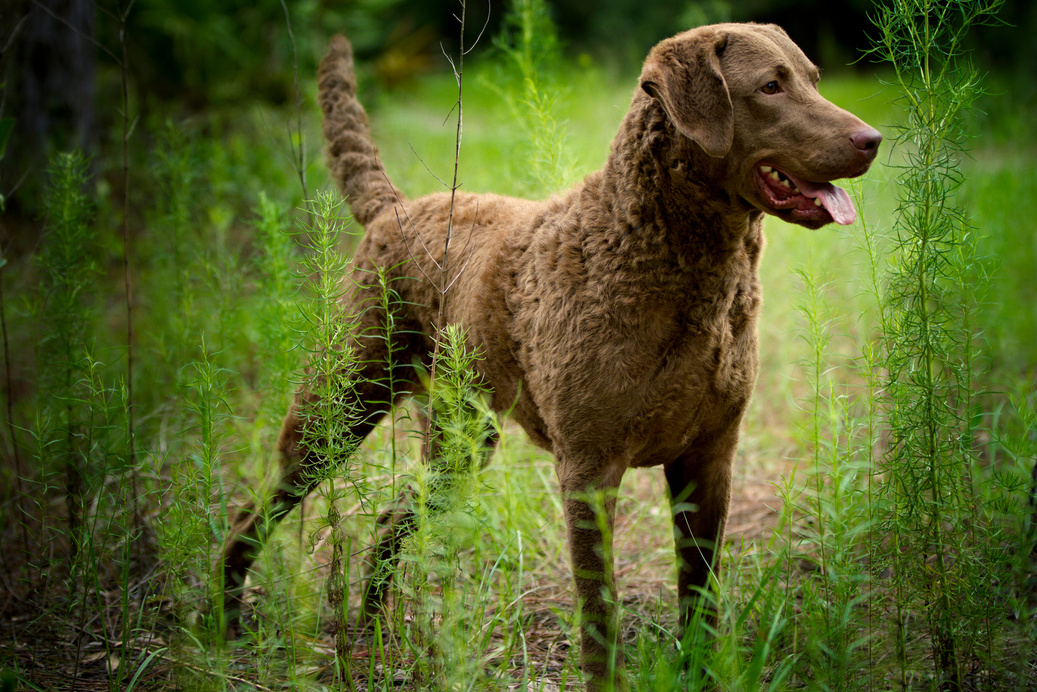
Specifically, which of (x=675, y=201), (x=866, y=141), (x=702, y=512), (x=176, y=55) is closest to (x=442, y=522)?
(x=702, y=512)

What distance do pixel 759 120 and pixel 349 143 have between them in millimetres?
1756

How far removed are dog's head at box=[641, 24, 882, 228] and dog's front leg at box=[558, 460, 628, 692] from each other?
3.01 feet

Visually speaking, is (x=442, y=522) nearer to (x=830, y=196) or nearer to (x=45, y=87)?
(x=830, y=196)

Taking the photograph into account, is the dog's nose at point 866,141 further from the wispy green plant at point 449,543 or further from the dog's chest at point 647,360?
the wispy green plant at point 449,543

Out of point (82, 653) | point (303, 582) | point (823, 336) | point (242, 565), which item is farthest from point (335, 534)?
point (823, 336)

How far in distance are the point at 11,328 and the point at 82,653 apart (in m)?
3.17

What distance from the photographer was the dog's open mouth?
6.69ft

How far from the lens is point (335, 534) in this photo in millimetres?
2201

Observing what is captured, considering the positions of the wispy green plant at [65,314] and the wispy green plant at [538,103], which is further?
the wispy green plant at [538,103]

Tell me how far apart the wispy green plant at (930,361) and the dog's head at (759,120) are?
19 cm

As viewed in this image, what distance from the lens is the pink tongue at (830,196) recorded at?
6.63 ft

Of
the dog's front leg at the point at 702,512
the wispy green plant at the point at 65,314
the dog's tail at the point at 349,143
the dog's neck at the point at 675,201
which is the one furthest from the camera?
the dog's tail at the point at 349,143

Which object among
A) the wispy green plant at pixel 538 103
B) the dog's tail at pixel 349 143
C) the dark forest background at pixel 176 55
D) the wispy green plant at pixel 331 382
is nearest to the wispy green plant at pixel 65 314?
the dark forest background at pixel 176 55

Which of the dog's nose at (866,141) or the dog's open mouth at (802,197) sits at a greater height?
the dog's nose at (866,141)
